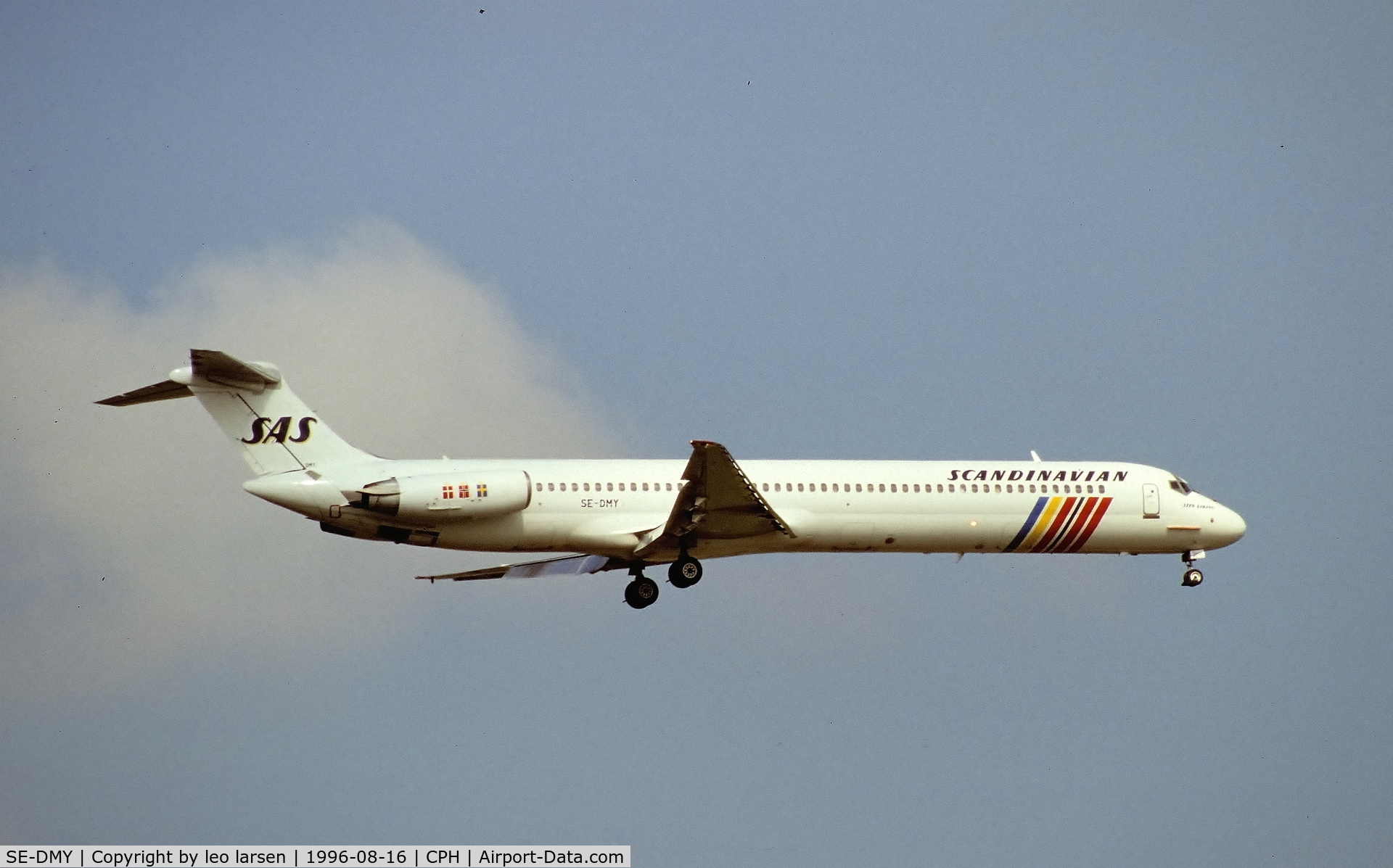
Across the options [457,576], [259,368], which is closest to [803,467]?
[457,576]

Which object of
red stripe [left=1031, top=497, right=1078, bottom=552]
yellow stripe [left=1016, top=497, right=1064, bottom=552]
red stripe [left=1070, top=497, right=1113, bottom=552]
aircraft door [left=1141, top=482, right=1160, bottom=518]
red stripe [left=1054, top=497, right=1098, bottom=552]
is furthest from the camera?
aircraft door [left=1141, top=482, right=1160, bottom=518]

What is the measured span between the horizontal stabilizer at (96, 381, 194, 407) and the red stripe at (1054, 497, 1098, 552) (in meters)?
17.2

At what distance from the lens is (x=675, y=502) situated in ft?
106

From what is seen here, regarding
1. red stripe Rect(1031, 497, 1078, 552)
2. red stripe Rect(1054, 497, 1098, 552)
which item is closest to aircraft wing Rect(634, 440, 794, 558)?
red stripe Rect(1031, 497, 1078, 552)

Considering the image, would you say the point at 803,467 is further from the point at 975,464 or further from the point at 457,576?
the point at 457,576

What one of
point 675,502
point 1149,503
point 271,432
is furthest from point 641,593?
point 1149,503

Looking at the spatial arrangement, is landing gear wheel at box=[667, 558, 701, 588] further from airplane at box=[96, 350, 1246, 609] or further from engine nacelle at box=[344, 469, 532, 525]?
engine nacelle at box=[344, 469, 532, 525]

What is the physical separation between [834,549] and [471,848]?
1044 centimetres

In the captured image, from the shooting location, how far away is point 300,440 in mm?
31156

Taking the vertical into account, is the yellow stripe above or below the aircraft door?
below

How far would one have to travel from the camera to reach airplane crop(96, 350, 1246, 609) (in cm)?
3034

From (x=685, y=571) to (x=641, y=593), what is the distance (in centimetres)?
104

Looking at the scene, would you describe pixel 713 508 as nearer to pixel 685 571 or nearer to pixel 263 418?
pixel 685 571

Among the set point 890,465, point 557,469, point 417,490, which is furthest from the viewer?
point 890,465
